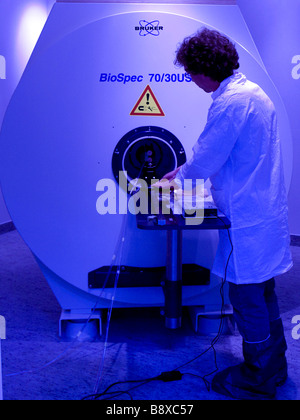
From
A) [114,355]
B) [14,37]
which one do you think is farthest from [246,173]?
[14,37]

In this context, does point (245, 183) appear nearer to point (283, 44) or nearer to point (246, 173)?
point (246, 173)

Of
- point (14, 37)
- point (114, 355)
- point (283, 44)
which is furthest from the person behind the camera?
point (14, 37)

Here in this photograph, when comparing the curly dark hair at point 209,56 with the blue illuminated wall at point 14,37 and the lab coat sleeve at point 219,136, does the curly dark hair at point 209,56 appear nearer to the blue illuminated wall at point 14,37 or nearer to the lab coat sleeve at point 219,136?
the lab coat sleeve at point 219,136

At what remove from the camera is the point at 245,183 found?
159 cm

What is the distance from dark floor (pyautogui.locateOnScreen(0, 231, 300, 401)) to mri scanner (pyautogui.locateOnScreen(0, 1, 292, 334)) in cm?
33

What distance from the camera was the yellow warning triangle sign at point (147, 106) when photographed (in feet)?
6.22

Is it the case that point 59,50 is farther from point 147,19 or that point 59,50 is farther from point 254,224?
point 254,224

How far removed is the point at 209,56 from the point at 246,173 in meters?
0.44

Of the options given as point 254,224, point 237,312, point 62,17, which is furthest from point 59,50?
point 237,312

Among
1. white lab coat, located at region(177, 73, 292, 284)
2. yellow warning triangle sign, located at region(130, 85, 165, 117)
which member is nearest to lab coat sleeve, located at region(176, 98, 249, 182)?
white lab coat, located at region(177, 73, 292, 284)

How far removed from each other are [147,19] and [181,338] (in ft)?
4.87

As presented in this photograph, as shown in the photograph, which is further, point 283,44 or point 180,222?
point 283,44

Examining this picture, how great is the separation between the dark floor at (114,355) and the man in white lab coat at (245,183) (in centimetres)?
24

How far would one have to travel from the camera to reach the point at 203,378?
6.03ft
